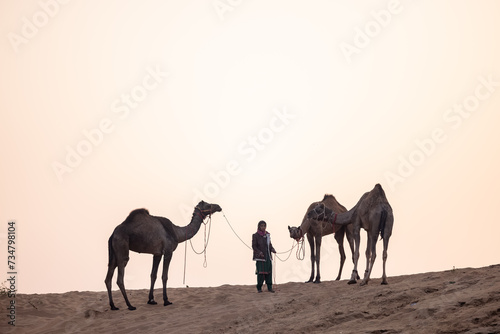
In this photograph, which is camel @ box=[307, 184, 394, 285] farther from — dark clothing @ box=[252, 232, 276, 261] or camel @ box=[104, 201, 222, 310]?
camel @ box=[104, 201, 222, 310]

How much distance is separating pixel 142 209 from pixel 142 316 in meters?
3.47

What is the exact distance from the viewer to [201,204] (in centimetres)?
2289

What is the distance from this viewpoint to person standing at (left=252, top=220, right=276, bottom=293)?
21047 mm

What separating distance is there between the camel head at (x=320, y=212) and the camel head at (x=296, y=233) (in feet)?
4.18

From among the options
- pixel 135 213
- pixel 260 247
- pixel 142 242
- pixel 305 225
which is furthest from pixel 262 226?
pixel 135 213

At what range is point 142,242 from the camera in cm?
2053

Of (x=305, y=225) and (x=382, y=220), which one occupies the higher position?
(x=305, y=225)

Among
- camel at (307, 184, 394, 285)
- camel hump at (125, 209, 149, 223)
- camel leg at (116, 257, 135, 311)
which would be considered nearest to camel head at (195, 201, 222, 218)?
camel hump at (125, 209, 149, 223)

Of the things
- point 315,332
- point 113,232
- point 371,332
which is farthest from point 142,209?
point 371,332

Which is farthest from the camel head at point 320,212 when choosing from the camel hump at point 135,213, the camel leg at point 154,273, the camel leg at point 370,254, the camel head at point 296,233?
the camel hump at point 135,213

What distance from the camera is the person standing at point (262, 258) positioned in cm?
2105

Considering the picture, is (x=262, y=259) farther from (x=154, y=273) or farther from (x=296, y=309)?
(x=296, y=309)

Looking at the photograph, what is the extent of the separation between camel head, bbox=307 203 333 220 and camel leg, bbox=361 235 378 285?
2.83m

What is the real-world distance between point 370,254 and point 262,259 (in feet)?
9.96
